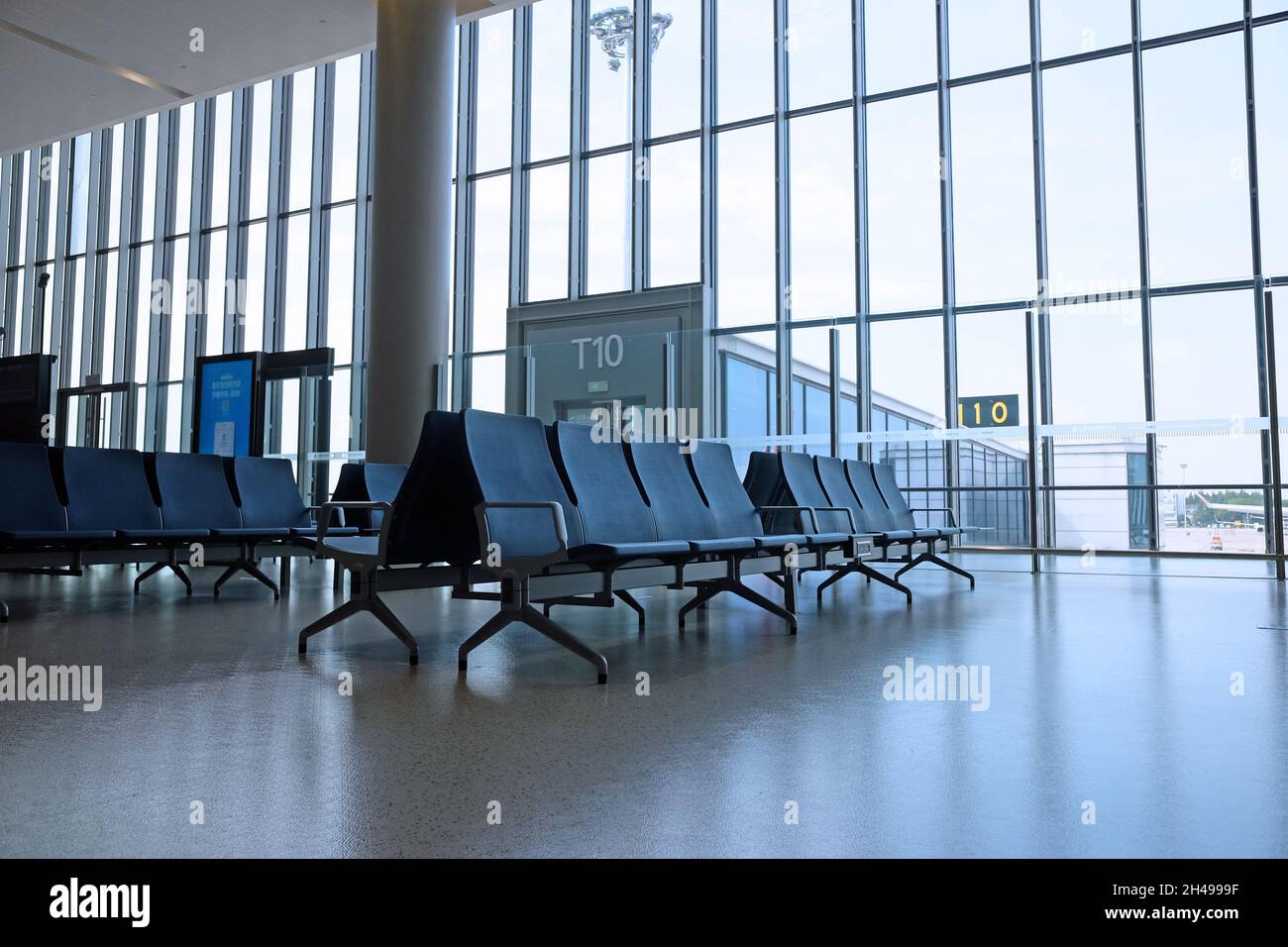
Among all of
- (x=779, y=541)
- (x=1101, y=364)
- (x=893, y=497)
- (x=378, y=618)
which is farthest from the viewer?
(x=1101, y=364)

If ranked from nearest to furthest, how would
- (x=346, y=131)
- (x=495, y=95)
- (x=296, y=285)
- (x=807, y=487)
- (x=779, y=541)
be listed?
(x=779, y=541)
(x=807, y=487)
(x=495, y=95)
(x=346, y=131)
(x=296, y=285)

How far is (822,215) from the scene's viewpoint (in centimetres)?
1212

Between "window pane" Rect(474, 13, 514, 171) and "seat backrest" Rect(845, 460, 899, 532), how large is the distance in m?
8.35

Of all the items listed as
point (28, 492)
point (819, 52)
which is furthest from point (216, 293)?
point (28, 492)

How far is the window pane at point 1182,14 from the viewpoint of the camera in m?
10.5

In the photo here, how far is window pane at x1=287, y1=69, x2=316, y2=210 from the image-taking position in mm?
15586

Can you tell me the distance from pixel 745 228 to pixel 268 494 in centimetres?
737

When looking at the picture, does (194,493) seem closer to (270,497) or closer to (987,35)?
(270,497)

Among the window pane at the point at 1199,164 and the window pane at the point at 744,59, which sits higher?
the window pane at the point at 744,59

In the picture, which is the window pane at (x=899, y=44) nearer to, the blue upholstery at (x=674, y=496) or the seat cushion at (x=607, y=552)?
the blue upholstery at (x=674, y=496)

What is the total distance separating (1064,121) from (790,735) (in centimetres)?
1067

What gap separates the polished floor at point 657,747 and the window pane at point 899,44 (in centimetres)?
914

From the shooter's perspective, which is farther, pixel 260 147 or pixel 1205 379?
pixel 260 147

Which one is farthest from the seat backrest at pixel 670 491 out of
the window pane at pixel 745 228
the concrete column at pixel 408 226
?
the window pane at pixel 745 228
